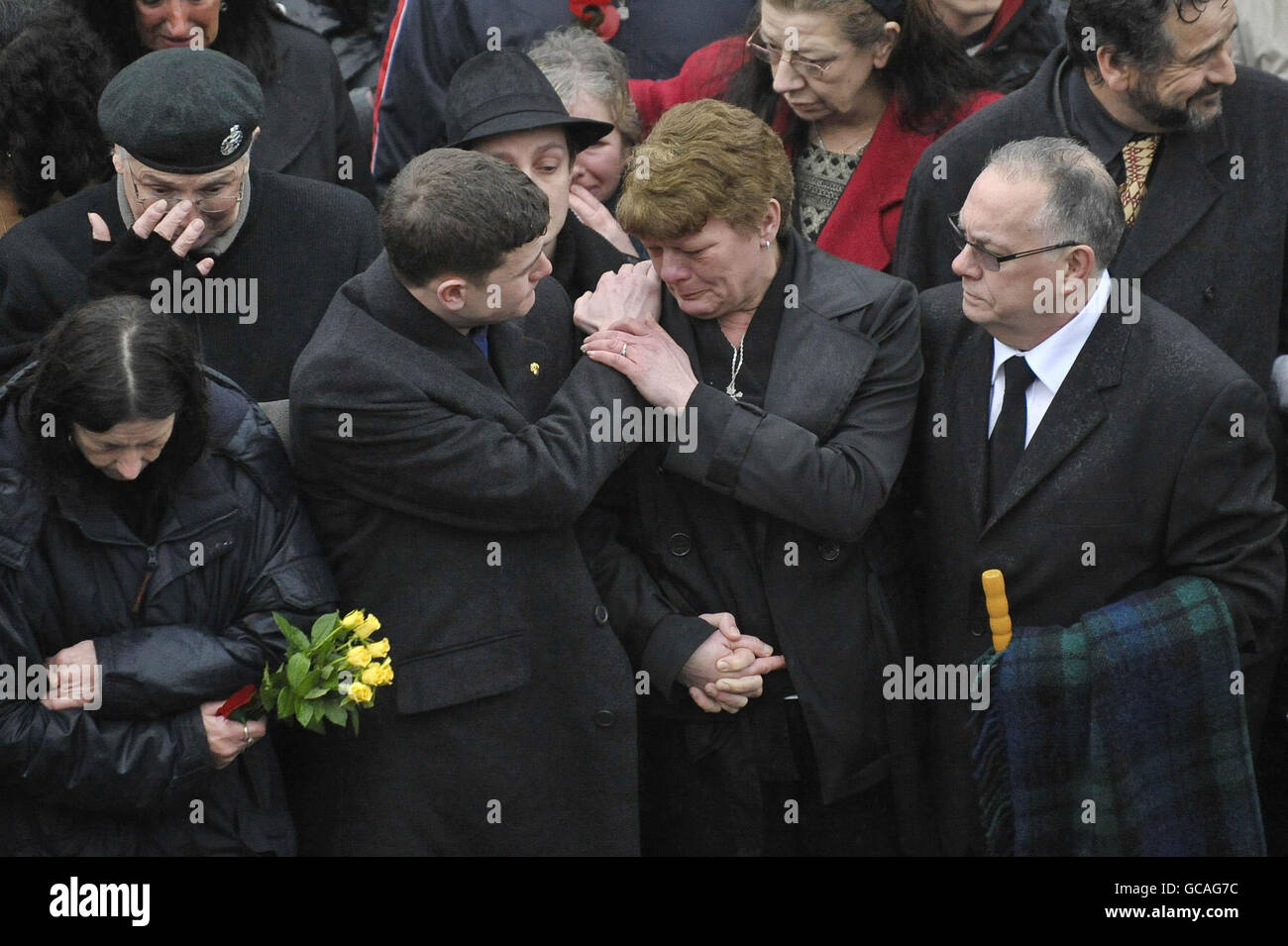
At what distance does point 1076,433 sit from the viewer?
4.09 m

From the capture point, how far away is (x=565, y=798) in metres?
4.27

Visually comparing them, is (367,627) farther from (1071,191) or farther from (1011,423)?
(1071,191)

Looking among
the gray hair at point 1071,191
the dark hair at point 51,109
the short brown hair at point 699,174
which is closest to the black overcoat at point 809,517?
the short brown hair at point 699,174

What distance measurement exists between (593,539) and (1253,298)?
1849mm

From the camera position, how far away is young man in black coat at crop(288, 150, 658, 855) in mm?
3896

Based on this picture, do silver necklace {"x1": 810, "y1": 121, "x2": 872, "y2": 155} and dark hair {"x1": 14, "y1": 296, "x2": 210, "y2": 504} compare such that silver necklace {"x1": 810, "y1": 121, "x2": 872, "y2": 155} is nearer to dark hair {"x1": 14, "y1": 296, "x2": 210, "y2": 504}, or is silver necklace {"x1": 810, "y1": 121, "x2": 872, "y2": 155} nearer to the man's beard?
the man's beard

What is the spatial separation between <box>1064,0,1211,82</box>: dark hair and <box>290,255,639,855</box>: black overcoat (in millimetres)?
1588

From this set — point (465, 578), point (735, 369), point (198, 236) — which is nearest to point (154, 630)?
point (465, 578)

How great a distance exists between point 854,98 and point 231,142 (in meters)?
1.75

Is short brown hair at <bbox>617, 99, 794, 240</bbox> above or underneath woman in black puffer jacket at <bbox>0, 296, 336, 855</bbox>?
above

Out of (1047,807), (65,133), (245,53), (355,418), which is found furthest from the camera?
(245,53)

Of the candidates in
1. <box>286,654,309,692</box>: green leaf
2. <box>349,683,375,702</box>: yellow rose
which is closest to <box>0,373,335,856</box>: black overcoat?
<box>286,654,309,692</box>: green leaf
